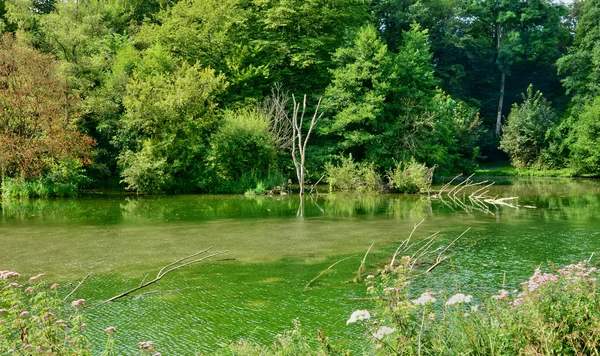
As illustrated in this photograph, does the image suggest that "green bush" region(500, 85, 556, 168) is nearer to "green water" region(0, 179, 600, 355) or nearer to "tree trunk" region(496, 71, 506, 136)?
"tree trunk" region(496, 71, 506, 136)

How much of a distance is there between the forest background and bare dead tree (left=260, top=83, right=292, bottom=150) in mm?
167

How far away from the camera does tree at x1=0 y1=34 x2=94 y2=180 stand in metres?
24.0

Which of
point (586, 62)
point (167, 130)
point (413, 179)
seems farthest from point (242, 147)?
point (586, 62)

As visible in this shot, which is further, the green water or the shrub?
the shrub

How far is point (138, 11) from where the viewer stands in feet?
130

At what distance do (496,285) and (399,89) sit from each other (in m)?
22.5

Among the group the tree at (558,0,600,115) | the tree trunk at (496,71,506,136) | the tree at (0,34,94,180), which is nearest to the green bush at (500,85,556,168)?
the tree at (558,0,600,115)

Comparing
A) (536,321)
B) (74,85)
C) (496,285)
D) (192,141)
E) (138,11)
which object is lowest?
(496,285)

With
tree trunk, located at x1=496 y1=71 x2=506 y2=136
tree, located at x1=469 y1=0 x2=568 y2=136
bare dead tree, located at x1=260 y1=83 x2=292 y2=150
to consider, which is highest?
tree, located at x1=469 y1=0 x2=568 y2=136

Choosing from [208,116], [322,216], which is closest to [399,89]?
[208,116]

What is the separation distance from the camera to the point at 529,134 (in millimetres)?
41281

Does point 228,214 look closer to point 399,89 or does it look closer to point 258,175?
point 258,175

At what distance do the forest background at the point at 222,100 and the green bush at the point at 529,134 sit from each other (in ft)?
0.51

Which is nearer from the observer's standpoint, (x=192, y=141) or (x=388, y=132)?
(x=192, y=141)
